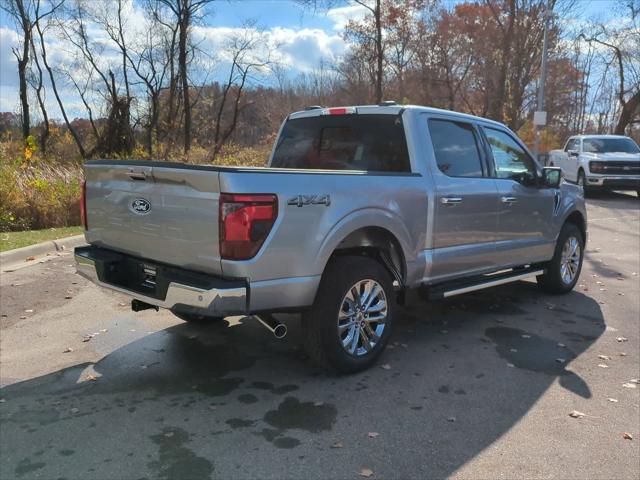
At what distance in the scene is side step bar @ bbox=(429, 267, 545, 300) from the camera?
471 cm

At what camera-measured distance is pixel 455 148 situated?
5.04m

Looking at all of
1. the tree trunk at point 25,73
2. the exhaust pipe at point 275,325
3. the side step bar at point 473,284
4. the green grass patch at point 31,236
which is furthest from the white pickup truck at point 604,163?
the tree trunk at point 25,73

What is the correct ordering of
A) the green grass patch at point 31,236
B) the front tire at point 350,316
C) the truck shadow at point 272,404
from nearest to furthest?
the truck shadow at point 272,404 < the front tire at point 350,316 < the green grass patch at point 31,236

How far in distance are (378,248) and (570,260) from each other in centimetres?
354

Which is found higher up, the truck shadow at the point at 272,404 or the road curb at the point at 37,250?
the road curb at the point at 37,250

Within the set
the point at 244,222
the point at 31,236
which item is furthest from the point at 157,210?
the point at 31,236

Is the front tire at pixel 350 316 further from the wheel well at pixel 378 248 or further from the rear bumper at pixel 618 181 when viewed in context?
the rear bumper at pixel 618 181

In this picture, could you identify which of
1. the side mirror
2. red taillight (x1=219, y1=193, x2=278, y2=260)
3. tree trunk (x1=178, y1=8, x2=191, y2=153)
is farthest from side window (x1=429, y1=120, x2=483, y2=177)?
tree trunk (x1=178, y1=8, x2=191, y2=153)

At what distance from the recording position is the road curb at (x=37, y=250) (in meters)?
7.28

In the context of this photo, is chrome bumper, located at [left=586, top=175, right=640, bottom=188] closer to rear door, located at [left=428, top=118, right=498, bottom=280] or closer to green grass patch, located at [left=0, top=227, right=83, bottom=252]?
rear door, located at [left=428, top=118, right=498, bottom=280]

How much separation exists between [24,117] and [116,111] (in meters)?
17.5

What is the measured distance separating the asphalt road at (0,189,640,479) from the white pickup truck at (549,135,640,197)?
43.4 feet

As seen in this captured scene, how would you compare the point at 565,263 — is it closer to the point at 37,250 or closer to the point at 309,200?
the point at 309,200

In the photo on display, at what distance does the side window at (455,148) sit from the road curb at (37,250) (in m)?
5.68
